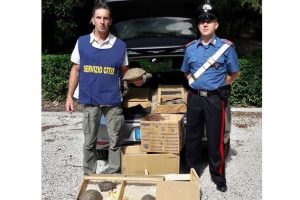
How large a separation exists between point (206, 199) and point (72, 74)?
6.01 ft

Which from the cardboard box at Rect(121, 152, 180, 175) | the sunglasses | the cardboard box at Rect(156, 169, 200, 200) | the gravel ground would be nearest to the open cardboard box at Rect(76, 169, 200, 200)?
the cardboard box at Rect(156, 169, 200, 200)

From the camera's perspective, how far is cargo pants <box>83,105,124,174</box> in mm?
4055

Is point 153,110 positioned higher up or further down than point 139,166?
higher up

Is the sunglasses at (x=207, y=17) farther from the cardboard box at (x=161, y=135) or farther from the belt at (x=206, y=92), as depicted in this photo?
the cardboard box at (x=161, y=135)

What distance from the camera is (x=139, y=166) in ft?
14.1

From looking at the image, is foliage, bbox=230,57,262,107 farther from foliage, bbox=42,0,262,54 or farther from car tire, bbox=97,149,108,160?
car tire, bbox=97,149,108,160

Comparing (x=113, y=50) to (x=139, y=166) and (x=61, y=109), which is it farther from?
(x=61, y=109)

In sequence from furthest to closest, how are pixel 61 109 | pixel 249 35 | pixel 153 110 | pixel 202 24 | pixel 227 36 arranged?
pixel 249 35, pixel 227 36, pixel 61 109, pixel 153 110, pixel 202 24

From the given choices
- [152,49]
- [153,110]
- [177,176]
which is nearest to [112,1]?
[152,49]

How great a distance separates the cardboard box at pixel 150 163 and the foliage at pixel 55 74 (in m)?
4.66

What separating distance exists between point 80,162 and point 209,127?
1889mm

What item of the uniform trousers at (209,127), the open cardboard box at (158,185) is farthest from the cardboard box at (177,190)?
the uniform trousers at (209,127)

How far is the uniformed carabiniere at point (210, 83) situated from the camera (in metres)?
3.91

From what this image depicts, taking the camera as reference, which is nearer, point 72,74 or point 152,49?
point 72,74
